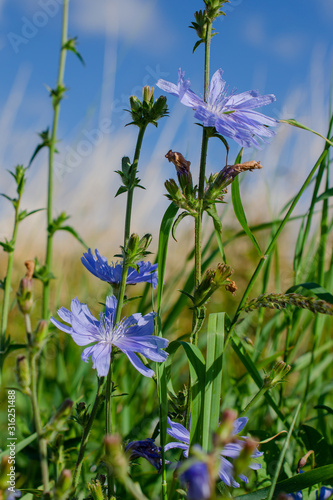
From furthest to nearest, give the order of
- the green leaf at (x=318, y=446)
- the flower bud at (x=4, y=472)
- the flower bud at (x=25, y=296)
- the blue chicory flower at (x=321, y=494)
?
the green leaf at (x=318, y=446), the blue chicory flower at (x=321, y=494), the flower bud at (x=25, y=296), the flower bud at (x=4, y=472)

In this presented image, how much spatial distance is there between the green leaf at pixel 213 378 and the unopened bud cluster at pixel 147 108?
503mm

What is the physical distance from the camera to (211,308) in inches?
168

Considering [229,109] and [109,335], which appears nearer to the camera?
[109,335]

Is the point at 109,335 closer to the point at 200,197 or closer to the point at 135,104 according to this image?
the point at 200,197

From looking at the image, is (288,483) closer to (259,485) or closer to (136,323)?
(259,485)

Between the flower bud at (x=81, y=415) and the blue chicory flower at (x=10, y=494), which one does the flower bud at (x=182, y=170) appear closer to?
the flower bud at (x=81, y=415)

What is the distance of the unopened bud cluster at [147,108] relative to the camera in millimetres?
1127

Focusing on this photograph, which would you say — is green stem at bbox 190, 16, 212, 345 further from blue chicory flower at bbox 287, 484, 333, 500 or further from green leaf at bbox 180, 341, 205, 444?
blue chicory flower at bbox 287, 484, 333, 500

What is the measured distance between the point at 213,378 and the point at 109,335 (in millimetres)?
263

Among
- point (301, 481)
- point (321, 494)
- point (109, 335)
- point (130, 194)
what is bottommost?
point (321, 494)

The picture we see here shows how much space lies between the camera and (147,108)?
1.13m

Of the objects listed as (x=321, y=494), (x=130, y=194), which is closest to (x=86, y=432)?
(x=130, y=194)

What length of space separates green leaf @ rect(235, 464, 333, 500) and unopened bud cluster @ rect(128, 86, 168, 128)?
861 millimetres

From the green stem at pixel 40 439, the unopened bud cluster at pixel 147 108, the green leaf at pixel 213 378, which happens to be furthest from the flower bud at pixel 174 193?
the green stem at pixel 40 439
